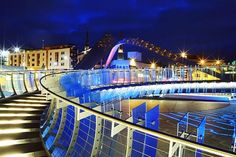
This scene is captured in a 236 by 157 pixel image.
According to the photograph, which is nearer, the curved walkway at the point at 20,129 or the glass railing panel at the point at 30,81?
the curved walkway at the point at 20,129

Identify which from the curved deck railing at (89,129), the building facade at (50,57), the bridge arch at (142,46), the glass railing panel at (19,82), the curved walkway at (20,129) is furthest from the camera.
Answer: the building facade at (50,57)

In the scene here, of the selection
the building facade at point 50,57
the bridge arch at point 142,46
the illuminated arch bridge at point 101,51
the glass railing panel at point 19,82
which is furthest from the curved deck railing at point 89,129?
the building facade at point 50,57

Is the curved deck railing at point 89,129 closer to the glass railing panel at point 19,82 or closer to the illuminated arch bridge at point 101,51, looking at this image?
the glass railing panel at point 19,82

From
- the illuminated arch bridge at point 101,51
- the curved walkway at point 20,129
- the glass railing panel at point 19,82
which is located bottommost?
the curved walkway at point 20,129

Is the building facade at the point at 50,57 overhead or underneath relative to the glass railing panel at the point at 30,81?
overhead

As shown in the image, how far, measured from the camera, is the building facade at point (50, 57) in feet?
328

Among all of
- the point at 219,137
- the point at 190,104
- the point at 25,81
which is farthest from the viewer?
the point at 190,104

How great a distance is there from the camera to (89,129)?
13.2ft

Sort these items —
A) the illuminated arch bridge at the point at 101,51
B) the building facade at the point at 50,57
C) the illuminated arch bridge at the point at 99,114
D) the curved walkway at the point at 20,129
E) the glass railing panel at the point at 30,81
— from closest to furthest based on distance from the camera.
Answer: the illuminated arch bridge at the point at 99,114 → the curved walkway at the point at 20,129 → the glass railing panel at the point at 30,81 → the illuminated arch bridge at the point at 101,51 → the building facade at the point at 50,57

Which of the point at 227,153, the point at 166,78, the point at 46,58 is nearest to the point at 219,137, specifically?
the point at 166,78

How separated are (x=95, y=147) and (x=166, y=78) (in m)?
21.7

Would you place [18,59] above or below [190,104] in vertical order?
above

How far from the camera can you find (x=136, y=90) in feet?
69.0

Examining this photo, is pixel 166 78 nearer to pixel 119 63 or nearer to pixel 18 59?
pixel 119 63
